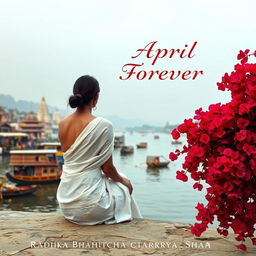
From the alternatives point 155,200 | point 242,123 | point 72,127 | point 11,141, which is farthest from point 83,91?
point 11,141

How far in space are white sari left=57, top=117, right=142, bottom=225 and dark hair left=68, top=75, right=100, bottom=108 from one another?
17 cm

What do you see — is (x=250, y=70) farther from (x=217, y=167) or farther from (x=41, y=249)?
(x=41, y=249)

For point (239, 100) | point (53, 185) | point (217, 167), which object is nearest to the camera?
point (217, 167)

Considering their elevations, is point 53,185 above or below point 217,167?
below

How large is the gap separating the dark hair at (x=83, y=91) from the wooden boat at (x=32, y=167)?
16679 mm

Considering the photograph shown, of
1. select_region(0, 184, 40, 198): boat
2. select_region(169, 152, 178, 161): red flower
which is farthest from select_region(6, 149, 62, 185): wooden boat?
select_region(169, 152, 178, 161): red flower

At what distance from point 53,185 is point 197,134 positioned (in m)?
17.9

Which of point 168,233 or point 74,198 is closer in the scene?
point 168,233

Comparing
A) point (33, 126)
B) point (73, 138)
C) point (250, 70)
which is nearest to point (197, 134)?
point (250, 70)

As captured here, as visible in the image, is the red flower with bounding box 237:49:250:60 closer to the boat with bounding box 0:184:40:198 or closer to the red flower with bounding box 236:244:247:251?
the red flower with bounding box 236:244:247:251

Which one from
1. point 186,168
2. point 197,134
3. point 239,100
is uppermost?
point 239,100

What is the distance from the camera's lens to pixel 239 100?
184cm

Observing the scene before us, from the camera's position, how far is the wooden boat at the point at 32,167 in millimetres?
18516

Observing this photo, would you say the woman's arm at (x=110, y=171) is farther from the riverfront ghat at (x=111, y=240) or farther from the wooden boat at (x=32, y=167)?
the wooden boat at (x=32, y=167)
